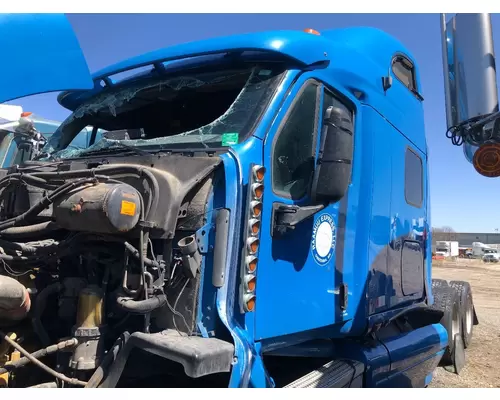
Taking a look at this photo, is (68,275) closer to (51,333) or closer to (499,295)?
(51,333)

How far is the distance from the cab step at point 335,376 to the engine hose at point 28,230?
1684 mm

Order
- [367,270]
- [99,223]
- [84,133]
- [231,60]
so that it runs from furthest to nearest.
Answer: [84,133] → [367,270] → [231,60] → [99,223]

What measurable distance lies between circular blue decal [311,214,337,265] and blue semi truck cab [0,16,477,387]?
1 centimetres

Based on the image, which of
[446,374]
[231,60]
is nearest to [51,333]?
[231,60]

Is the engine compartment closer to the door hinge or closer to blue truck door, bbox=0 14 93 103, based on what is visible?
blue truck door, bbox=0 14 93 103

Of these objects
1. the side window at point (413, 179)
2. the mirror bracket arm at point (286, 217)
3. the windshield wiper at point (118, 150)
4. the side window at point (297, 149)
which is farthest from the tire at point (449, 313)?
the windshield wiper at point (118, 150)

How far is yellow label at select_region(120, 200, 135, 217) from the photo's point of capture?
7.83ft

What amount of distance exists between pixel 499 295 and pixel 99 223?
17479mm

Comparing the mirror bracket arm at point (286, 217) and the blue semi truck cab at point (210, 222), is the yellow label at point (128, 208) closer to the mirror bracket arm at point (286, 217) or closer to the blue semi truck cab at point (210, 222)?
the blue semi truck cab at point (210, 222)

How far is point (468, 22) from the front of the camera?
3.78m

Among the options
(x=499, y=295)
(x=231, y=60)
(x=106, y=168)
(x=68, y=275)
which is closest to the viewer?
(x=106, y=168)

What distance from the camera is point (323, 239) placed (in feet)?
10.6

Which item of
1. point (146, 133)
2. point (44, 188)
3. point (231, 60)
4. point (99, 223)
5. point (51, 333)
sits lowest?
point (51, 333)

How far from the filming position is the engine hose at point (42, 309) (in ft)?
8.95
